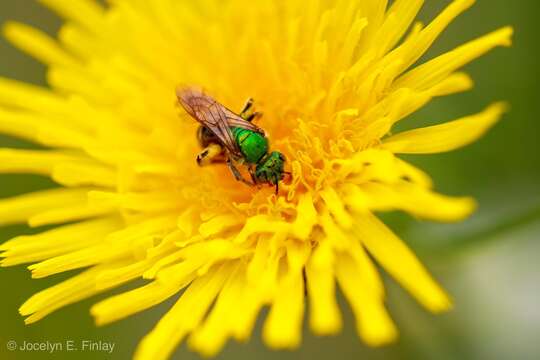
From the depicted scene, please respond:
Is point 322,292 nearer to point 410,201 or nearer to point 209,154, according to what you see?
point 410,201

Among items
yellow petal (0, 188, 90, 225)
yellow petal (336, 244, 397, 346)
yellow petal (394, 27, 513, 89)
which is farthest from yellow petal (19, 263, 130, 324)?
yellow petal (394, 27, 513, 89)

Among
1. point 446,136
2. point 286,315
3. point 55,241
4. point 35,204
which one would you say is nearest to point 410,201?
point 446,136

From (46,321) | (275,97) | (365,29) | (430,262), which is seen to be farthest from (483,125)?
(46,321)

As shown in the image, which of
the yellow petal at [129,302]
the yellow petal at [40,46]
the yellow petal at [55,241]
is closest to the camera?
the yellow petal at [129,302]

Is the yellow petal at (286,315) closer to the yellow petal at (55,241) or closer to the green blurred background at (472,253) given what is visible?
the green blurred background at (472,253)

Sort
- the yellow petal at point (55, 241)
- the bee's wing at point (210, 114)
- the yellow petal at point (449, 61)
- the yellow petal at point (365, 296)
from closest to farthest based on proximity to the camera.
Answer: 1. the yellow petal at point (365, 296)
2. the yellow petal at point (449, 61)
3. the yellow petal at point (55, 241)
4. the bee's wing at point (210, 114)

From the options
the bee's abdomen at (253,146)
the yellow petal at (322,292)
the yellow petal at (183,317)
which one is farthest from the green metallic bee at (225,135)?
the yellow petal at (322,292)
